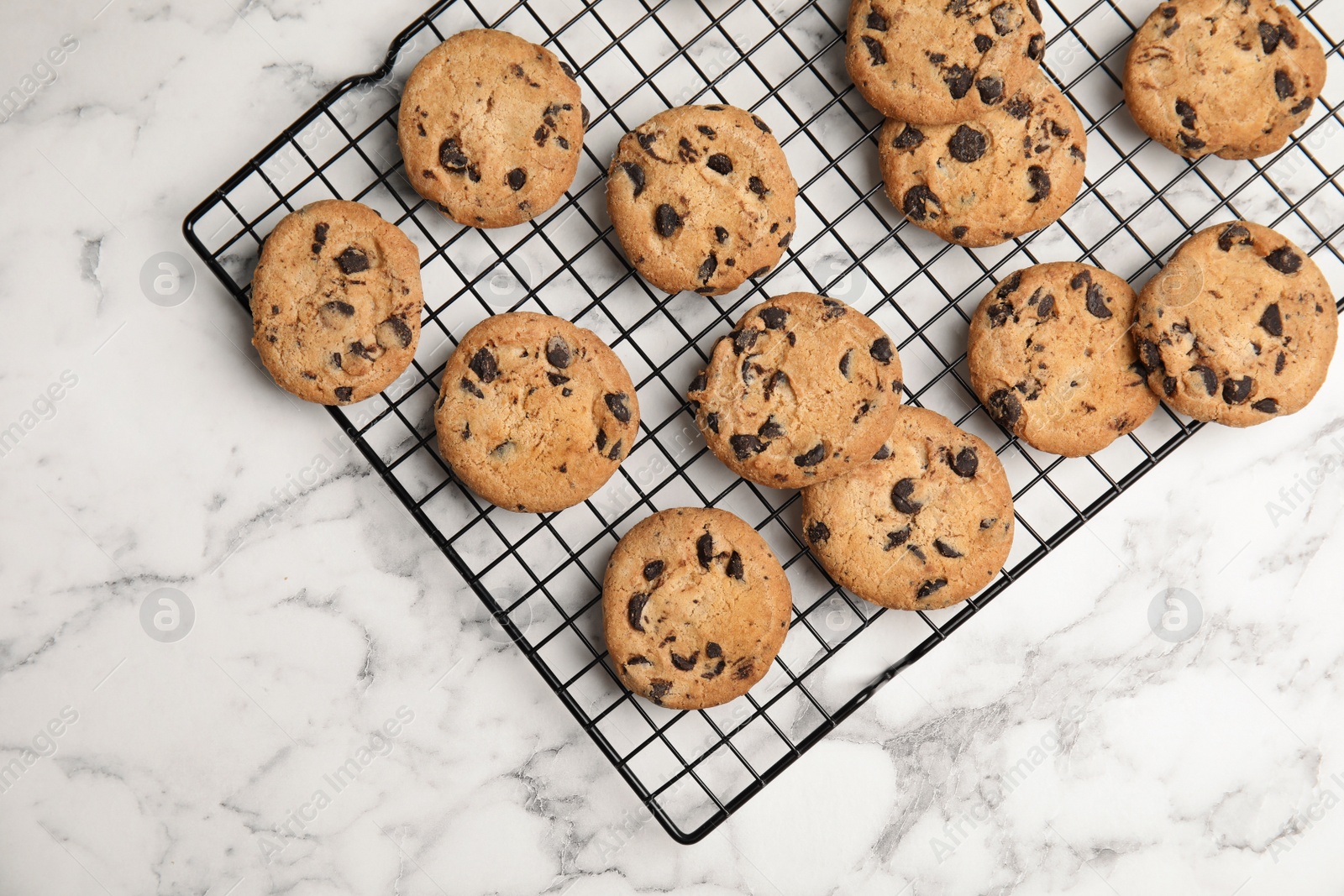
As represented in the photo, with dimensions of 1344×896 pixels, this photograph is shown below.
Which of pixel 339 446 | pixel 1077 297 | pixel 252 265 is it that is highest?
pixel 252 265

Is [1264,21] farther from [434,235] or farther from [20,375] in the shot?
[20,375]

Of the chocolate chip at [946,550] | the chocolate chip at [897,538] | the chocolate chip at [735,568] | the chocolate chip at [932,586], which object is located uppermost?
the chocolate chip at [735,568]

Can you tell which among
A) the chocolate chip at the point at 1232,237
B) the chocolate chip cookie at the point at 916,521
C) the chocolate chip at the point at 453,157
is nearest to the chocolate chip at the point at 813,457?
the chocolate chip cookie at the point at 916,521

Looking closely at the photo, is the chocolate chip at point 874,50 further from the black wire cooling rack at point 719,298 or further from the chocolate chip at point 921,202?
the chocolate chip at point 921,202

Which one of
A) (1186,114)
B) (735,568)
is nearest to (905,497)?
(735,568)

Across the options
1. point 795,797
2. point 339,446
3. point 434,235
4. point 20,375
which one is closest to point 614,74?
point 434,235

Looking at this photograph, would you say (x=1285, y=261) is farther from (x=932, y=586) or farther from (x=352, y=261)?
(x=352, y=261)

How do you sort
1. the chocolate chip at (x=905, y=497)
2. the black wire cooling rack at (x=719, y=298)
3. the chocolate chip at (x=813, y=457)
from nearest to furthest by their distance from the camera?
the chocolate chip at (x=813, y=457) → the chocolate chip at (x=905, y=497) → the black wire cooling rack at (x=719, y=298)
